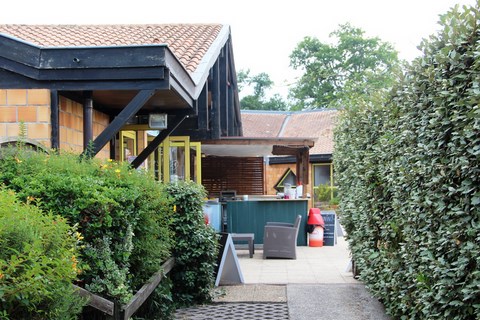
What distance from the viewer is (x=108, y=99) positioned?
8.81 meters

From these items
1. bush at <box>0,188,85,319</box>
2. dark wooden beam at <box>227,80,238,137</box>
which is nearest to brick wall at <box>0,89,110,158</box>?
bush at <box>0,188,85,319</box>

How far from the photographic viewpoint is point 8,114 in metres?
7.20

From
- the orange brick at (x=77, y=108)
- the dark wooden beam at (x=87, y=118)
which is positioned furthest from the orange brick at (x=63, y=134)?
the dark wooden beam at (x=87, y=118)

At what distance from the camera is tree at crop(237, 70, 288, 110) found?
1812 inches

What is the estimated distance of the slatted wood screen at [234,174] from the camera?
73.9 ft

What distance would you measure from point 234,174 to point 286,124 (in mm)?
8415

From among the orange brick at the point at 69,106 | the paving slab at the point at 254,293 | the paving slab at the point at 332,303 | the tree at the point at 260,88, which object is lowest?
the paving slab at the point at 254,293

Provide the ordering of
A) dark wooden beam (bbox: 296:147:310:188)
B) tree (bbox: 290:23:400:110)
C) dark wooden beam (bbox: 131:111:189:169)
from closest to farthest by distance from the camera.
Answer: dark wooden beam (bbox: 131:111:189:169) < dark wooden beam (bbox: 296:147:310:188) < tree (bbox: 290:23:400:110)

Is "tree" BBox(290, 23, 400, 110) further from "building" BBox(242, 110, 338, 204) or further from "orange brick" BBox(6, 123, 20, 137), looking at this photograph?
"orange brick" BBox(6, 123, 20, 137)

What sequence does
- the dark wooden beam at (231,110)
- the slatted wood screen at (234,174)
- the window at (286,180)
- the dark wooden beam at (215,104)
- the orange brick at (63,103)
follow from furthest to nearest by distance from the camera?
the window at (286,180) → the slatted wood screen at (234,174) → the dark wooden beam at (231,110) → the dark wooden beam at (215,104) → the orange brick at (63,103)

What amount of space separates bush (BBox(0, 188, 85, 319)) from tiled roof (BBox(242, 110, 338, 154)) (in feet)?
80.1

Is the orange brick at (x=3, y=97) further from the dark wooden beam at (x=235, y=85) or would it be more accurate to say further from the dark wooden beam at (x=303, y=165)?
the dark wooden beam at (x=303, y=165)

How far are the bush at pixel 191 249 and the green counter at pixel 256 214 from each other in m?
7.07

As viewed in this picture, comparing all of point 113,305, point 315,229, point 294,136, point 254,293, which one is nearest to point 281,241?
point 315,229
